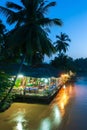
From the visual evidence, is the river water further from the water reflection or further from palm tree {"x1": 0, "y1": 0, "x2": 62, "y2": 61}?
palm tree {"x1": 0, "y1": 0, "x2": 62, "y2": 61}

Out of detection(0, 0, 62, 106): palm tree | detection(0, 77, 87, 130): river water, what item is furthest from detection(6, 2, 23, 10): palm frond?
detection(0, 77, 87, 130): river water

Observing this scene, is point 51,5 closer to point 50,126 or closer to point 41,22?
point 41,22

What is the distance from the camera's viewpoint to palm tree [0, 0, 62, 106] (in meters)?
22.8

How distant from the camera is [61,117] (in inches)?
795

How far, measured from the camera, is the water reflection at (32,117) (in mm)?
16953

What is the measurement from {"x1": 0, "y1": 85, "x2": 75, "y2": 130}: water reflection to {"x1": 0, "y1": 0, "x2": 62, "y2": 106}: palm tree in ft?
15.4

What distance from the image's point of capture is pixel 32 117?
19812 millimetres

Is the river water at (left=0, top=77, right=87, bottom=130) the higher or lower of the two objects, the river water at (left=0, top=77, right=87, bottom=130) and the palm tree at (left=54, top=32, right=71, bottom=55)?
the lower

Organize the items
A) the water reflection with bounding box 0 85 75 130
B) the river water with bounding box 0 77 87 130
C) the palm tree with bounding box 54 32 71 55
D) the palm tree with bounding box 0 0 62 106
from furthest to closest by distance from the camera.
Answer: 1. the palm tree with bounding box 54 32 71 55
2. the palm tree with bounding box 0 0 62 106
3. the river water with bounding box 0 77 87 130
4. the water reflection with bounding box 0 85 75 130

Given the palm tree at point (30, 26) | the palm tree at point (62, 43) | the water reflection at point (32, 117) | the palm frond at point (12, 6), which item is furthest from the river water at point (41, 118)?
the palm tree at point (62, 43)

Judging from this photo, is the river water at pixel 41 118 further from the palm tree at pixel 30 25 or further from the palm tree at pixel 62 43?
the palm tree at pixel 62 43

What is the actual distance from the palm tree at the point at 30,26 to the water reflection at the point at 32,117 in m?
4.70

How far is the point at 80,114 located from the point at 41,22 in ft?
27.9

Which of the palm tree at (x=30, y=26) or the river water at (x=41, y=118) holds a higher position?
the palm tree at (x=30, y=26)
